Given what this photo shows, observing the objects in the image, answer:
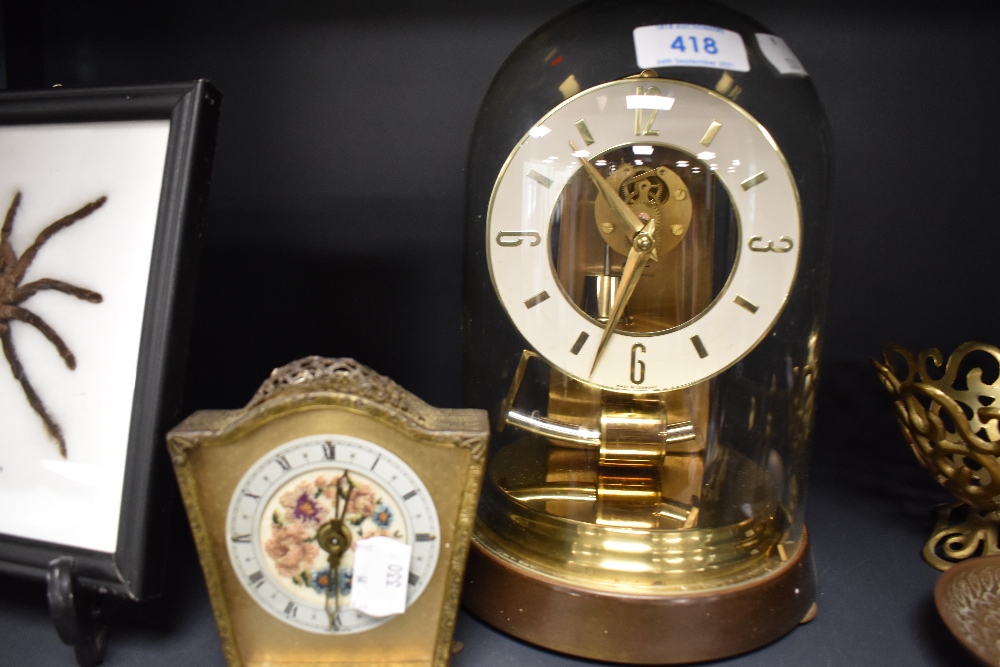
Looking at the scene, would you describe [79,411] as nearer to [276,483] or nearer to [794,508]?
[276,483]

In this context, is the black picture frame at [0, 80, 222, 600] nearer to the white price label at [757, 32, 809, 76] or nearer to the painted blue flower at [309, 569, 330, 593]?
the painted blue flower at [309, 569, 330, 593]

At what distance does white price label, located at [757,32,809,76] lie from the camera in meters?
0.76

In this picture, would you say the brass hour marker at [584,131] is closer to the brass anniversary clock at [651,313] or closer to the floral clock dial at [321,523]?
the brass anniversary clock at [651,313]

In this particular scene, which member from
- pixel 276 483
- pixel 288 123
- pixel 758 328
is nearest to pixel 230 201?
pixel 288 123

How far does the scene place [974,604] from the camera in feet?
2.27

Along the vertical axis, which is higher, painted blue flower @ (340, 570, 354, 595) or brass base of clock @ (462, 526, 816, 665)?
painted blue flower @ (340, 570, 354, 595)

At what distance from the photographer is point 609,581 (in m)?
0.66

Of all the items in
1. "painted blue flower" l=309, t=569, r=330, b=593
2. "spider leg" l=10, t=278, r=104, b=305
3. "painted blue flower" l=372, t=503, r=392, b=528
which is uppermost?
"spider leg" l=10, t=278, r=104, b=305

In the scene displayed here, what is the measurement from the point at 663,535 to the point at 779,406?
0.78 ft

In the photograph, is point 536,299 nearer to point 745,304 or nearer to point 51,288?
point 745,304

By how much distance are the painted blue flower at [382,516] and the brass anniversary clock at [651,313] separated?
0.52ft

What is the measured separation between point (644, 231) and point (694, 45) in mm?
183

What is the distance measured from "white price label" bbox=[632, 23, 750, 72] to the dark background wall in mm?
282

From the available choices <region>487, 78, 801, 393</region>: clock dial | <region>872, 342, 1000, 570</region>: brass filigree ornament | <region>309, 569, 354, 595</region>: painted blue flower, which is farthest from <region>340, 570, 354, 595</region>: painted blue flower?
<region>872, 342, 1000, 570</region>: brass filigree ornament
